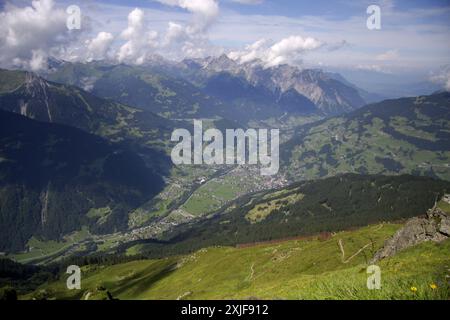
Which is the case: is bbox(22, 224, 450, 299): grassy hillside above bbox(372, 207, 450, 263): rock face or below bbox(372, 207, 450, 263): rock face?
below

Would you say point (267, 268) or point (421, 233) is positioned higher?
point (421, 233)

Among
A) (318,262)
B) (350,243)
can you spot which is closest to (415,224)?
(318,262)

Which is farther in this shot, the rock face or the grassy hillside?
the rock face

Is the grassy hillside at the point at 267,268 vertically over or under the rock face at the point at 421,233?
under

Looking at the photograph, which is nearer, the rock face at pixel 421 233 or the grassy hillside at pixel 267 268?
the grassy hillside at pixel 267 268

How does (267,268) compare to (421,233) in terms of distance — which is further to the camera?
(267,268)

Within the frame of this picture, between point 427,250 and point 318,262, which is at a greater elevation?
point 427,250

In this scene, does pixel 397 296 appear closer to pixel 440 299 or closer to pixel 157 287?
pixel 440 299
